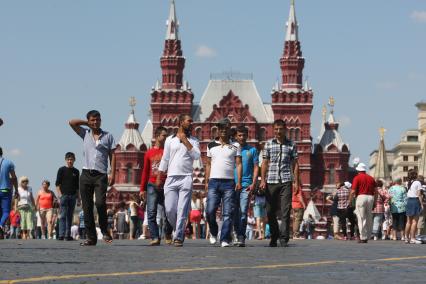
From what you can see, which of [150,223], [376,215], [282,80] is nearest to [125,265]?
[150,223]

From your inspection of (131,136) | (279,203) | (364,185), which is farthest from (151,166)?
(131,136)

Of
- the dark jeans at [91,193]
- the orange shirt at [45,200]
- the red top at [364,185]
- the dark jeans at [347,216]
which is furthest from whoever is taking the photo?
the orange shirt at [45,200]

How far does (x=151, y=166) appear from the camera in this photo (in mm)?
18109

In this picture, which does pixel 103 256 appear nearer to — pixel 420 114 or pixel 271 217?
pixel 271 217

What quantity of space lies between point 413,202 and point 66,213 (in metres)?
6.79

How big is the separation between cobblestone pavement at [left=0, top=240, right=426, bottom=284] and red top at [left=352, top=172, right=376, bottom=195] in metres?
7.04

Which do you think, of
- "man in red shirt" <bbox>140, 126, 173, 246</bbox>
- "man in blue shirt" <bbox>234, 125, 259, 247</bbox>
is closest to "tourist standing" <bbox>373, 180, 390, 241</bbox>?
"man in blue shirt" <bbox>234, 125, 259, 247</bbox>

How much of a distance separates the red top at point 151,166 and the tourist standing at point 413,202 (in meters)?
6.75

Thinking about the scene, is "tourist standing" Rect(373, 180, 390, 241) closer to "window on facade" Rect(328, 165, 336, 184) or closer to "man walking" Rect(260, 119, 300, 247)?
"man walking" Rect(260, 119, 300, 247)

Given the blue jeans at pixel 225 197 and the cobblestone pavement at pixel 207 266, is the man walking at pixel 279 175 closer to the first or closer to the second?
the blue jeans at pixel 225 197

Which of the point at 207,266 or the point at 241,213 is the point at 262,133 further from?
the point at 207,266

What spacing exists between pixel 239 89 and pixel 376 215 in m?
79.7

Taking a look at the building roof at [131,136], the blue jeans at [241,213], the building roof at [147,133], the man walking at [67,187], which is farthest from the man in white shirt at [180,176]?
the building roof at [147,133]

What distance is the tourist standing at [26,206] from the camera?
1034 inches
